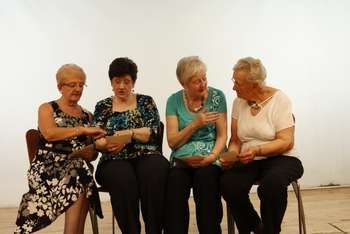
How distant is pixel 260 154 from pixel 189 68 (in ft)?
2.23

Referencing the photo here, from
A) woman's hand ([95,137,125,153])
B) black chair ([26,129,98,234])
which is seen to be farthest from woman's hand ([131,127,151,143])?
black chair ([26,129,98,234])

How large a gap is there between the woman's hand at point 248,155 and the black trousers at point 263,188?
3.8 inches

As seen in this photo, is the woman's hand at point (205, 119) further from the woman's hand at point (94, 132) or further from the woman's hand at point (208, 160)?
the woman's hand at point (94, 132)

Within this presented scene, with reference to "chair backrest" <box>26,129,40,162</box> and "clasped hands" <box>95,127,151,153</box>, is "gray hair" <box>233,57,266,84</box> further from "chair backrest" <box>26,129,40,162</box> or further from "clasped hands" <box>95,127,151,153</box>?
"chair backrest" <box>26,129,40,162</box>

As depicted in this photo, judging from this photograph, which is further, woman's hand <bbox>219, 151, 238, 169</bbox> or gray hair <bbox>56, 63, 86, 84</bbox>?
gray hair <bbox>56, 63, 86, 84</bbox>

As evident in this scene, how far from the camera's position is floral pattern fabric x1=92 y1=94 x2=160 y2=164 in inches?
101

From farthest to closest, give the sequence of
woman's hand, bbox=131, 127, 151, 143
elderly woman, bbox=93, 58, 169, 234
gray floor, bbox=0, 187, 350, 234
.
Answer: gray floor, bbox=0, 187, 350, 234 < woman's hand, bbox=131, 127, 151, 143 < elderly woman, bbox=93, 58, 169, 234

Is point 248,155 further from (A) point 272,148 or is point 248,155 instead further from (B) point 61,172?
(B) point 61,172

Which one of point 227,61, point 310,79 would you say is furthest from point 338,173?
point 227,61

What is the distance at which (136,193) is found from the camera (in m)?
2.34

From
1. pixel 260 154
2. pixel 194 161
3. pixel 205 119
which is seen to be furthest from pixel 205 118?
pixel 260 154

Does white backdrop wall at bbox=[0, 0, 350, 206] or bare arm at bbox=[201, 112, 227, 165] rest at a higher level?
white backdrop wall at bbox=[0, 0, 350, 206]

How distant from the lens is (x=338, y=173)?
425 cm

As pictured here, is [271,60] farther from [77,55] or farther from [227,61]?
[77,55]
